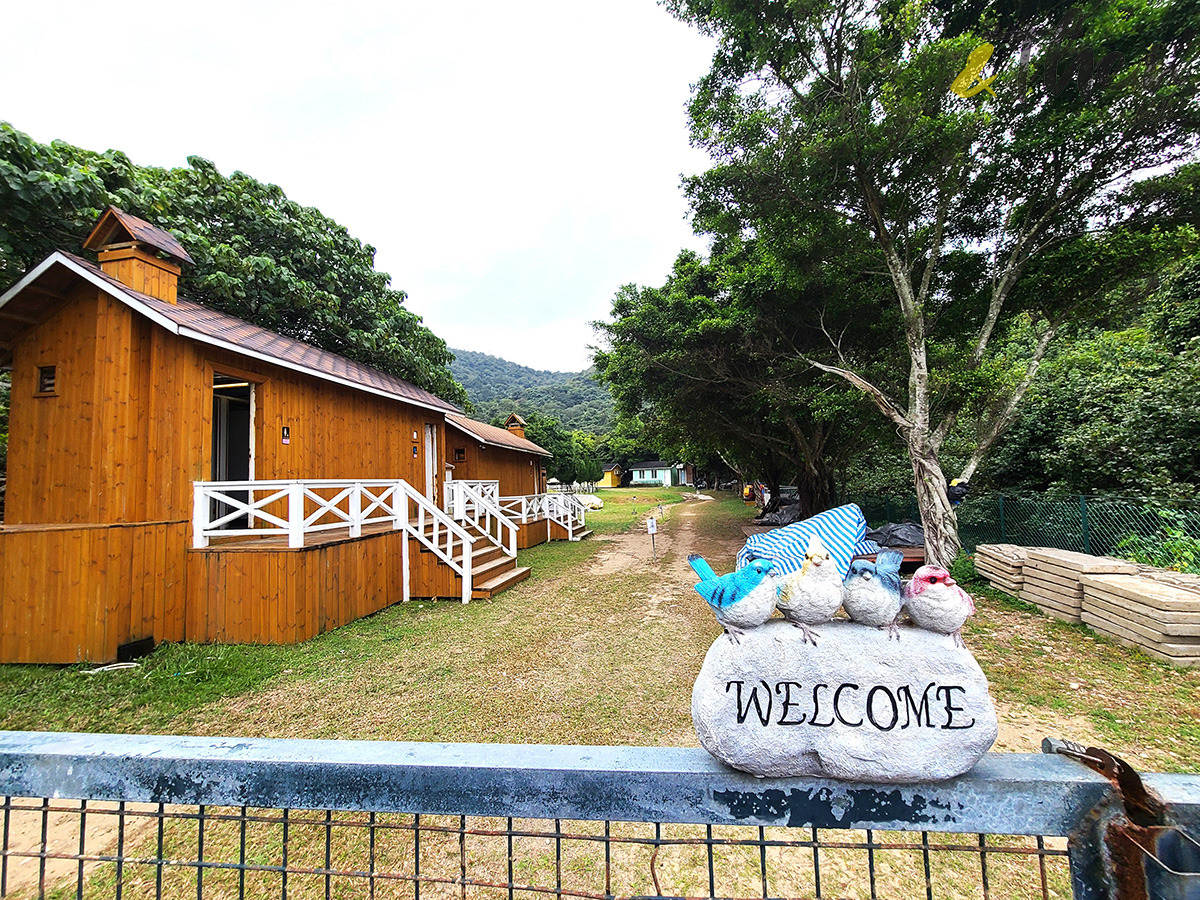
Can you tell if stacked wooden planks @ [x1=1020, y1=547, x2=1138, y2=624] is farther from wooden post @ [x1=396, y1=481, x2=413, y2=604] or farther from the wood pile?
wooden post @ [x1=396, y1=481, x2=413, y2=604]

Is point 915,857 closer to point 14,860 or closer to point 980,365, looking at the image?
point 14,860

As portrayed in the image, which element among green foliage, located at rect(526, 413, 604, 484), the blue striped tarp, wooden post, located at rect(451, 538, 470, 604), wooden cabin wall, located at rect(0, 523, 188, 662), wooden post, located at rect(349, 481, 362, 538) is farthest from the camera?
green foliage, located at rect(526, 413, 604, 484)

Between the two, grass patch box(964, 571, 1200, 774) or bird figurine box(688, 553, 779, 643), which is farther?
grass patch box(964, 571, 1200, 774)

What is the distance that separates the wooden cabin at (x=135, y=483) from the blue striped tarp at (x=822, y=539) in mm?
5906

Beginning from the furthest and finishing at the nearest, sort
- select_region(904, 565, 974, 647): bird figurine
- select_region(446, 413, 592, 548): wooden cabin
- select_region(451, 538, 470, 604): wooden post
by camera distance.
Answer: select_region(446, 413, 592, 548): wooden cabin → select_region(451, 538, 470, 604): wooden post → select_region(904, 565, 974, 647): bird figurine

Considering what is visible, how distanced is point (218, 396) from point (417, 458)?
12.1ft

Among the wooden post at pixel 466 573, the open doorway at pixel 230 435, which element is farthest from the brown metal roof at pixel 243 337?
the wooden post at pixel 466 573


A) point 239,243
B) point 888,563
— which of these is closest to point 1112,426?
point 888,563

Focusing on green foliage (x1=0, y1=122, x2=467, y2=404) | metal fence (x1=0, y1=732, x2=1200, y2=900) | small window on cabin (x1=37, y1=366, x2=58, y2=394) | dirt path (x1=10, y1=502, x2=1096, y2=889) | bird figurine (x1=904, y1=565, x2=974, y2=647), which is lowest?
dirt path (x1=10, y1=502, x2=1096, y2=889)

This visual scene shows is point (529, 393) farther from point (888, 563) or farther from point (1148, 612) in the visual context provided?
point (888, 563)

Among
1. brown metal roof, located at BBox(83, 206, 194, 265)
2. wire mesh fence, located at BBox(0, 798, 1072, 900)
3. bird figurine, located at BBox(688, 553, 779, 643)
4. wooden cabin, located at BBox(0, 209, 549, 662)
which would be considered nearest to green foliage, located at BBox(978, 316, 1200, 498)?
wire mesh fence, located at BBox(0, 798, 1072, 900)

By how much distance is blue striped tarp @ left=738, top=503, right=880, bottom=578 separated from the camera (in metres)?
1.55

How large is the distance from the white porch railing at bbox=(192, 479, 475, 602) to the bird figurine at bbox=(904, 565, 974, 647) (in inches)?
253

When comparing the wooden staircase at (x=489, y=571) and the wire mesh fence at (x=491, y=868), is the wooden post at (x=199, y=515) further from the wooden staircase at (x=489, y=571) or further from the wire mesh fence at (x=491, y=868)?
the wire mesh fence at (x=491, y=868)
